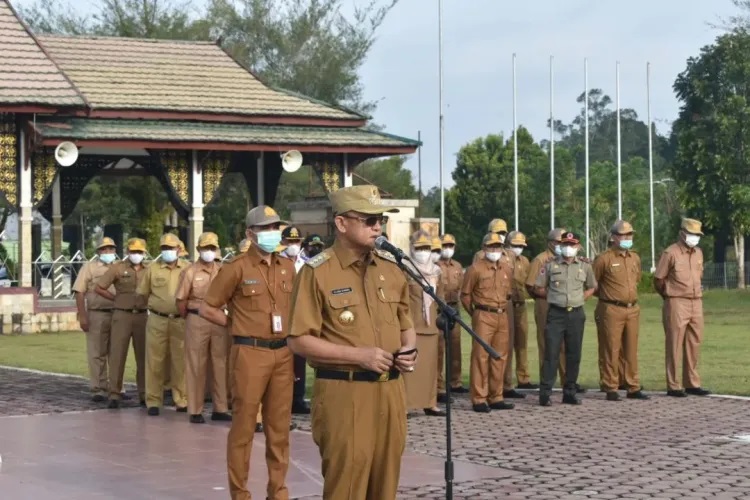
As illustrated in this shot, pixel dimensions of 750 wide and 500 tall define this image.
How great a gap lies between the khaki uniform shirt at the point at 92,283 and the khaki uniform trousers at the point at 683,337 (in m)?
6.49

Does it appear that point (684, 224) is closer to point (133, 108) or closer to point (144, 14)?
Answer: point (133, 108)

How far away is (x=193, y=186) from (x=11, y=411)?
16210 mm

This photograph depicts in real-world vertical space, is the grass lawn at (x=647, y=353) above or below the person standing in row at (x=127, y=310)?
below

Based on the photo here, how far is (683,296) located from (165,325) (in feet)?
19.6

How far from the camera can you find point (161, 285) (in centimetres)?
1505

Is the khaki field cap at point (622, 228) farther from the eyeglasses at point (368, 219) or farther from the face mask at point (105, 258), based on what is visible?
the eyeglasses at point (368, 219)

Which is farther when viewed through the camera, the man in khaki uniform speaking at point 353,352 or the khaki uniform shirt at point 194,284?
the khaki uniform shirt at point 194,284

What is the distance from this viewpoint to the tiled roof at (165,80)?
103 ft

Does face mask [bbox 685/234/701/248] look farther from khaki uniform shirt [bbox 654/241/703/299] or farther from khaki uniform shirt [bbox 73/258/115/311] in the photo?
khaki uniform shirt [bbox 73/258/115/311]

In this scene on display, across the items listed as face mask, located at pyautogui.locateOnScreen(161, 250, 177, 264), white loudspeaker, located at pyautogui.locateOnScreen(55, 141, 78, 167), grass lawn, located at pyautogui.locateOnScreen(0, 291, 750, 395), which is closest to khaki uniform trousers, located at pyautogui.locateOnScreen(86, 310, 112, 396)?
face mask, located at pyautogui.locateOnScreen(161, 250, 177, 264)

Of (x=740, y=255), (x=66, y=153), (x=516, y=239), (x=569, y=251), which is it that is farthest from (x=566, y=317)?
(x=740, y=255)

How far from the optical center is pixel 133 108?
30.5 meters

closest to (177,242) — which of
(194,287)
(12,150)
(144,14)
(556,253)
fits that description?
(194,287)

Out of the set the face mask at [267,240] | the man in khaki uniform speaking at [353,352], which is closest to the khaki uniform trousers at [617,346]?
the face mask at [267,240]
